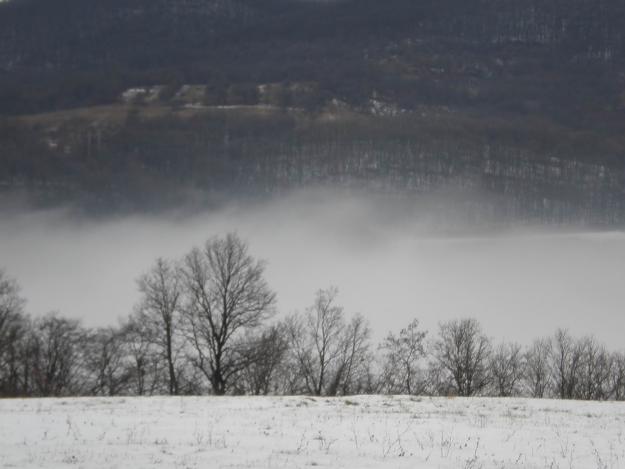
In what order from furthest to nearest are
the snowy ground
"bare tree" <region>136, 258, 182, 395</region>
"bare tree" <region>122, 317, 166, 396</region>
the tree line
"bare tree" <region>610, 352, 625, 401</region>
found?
"bare tree" <region>610, 352, 625, 401</region>
"bare tree" <region>122, 317, 166, 396</region>
the tree line
"bare tree" <region>136, 258, 182, 395</region>
the snowy ground

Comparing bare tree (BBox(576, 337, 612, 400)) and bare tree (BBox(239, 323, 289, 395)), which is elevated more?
bare tree (BBox(239, 323, 289, 395))

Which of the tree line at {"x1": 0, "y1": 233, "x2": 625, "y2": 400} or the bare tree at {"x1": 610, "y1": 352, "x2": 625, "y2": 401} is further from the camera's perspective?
the bare tree at {"x1": 610, "y1": 352, "x2": 625, "y2": 401}

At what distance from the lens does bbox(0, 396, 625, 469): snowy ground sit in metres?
13.5

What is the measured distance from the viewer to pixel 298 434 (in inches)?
642

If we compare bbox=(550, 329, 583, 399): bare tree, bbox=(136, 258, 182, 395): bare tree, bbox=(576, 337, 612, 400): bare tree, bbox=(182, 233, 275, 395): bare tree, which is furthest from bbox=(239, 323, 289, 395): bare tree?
bbox=(576, 337, 612, 400): bare tree

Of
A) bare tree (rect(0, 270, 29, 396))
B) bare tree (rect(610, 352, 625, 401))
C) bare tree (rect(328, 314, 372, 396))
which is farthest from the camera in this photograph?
bare tree (rect(610, 352, 625, 401))

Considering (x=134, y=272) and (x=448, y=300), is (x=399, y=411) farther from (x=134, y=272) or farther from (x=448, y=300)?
(x=134, y=272)

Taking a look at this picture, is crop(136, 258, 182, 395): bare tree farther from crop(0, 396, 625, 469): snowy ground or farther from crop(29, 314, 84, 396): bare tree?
crop(0, 396, 625, 469): snowy ground

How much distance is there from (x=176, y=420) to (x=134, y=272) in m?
158

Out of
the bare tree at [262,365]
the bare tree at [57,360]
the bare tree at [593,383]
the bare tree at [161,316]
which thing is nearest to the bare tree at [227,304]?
the bare tree at [262,365]

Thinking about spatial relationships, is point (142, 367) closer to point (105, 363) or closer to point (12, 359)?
point (105, 363)

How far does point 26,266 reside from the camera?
18625cm

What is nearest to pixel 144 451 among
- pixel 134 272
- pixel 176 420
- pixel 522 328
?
pixel 176 420

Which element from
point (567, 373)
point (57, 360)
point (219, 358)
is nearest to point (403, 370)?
point (567, 373)
